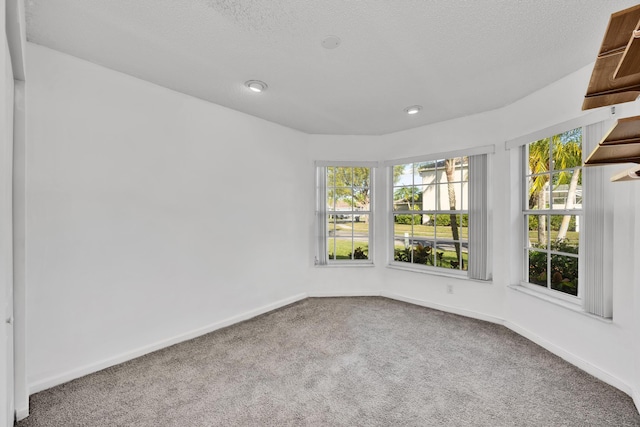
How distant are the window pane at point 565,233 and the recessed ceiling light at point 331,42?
2.65 m

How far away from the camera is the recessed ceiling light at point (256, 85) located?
2842 millimetres

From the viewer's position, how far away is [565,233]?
2.89 meters

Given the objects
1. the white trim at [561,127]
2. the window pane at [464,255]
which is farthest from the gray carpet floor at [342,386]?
the white trim at [561,127]

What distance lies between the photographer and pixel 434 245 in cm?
418

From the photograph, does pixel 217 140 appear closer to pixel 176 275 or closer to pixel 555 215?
pixel 176 275

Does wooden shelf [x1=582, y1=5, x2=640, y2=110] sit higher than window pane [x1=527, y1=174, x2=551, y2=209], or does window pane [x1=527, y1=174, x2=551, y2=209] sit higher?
wooden shelf [x1=582, y1=5, x2=640, y2=110]

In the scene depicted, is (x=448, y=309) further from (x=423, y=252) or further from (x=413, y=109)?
(x=413, y=109)

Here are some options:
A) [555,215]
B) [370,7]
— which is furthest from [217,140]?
[555,215]

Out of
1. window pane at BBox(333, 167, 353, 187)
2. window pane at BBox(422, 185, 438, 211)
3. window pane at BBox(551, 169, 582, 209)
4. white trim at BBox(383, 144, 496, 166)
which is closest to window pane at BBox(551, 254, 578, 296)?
window pane at BBox(551, 169, 582, 209)

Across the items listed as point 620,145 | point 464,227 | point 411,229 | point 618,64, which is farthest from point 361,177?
point 618,64

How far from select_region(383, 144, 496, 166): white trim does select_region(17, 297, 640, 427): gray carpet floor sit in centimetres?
208

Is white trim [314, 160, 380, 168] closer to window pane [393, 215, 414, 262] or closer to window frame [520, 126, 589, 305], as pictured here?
window pane [393, 215, 414, 262]

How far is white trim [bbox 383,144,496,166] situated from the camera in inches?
142

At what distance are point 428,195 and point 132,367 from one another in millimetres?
3881
